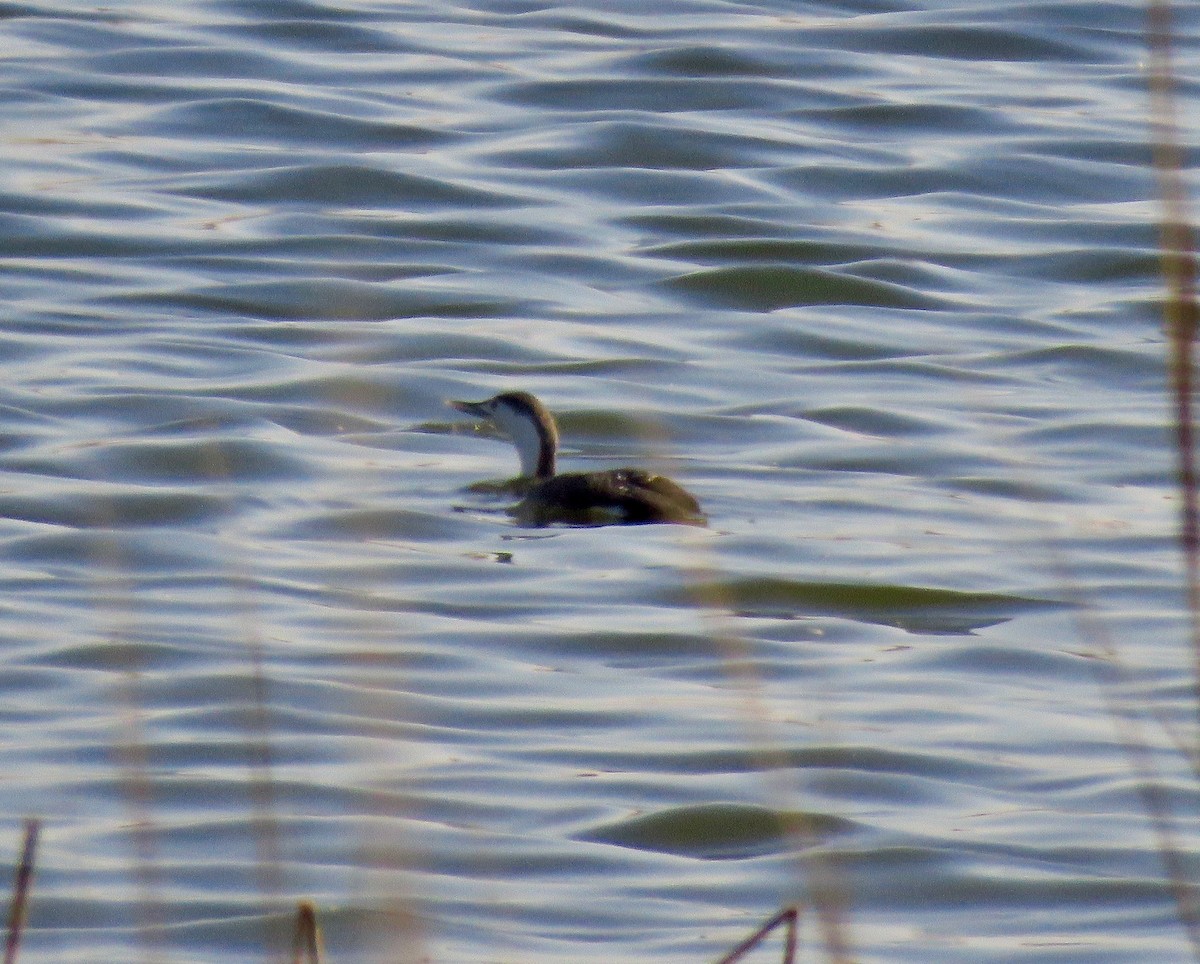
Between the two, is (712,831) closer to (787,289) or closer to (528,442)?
(528,442)

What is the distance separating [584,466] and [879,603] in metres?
2.55

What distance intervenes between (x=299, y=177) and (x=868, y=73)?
161 inches

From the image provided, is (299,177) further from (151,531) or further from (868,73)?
(151,531)

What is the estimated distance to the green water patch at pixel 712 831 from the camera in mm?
6164

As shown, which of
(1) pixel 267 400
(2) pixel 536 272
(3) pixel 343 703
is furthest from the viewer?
Answer: (2) pixel 536 272

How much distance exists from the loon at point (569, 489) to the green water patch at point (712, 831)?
2.72 metres

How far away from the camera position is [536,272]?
13328mm

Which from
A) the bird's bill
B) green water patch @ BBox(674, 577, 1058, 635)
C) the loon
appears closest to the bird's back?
the loon

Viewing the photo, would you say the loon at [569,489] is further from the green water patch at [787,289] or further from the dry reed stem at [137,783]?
the green water patch at [787,289]

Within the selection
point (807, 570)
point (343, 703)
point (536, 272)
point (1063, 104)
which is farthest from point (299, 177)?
point (343, 703)

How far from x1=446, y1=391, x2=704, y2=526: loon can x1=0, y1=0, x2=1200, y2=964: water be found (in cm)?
12

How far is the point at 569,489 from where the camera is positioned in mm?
9594

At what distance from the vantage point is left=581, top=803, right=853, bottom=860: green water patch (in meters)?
6.16

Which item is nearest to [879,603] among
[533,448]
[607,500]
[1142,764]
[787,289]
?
[607,500]
